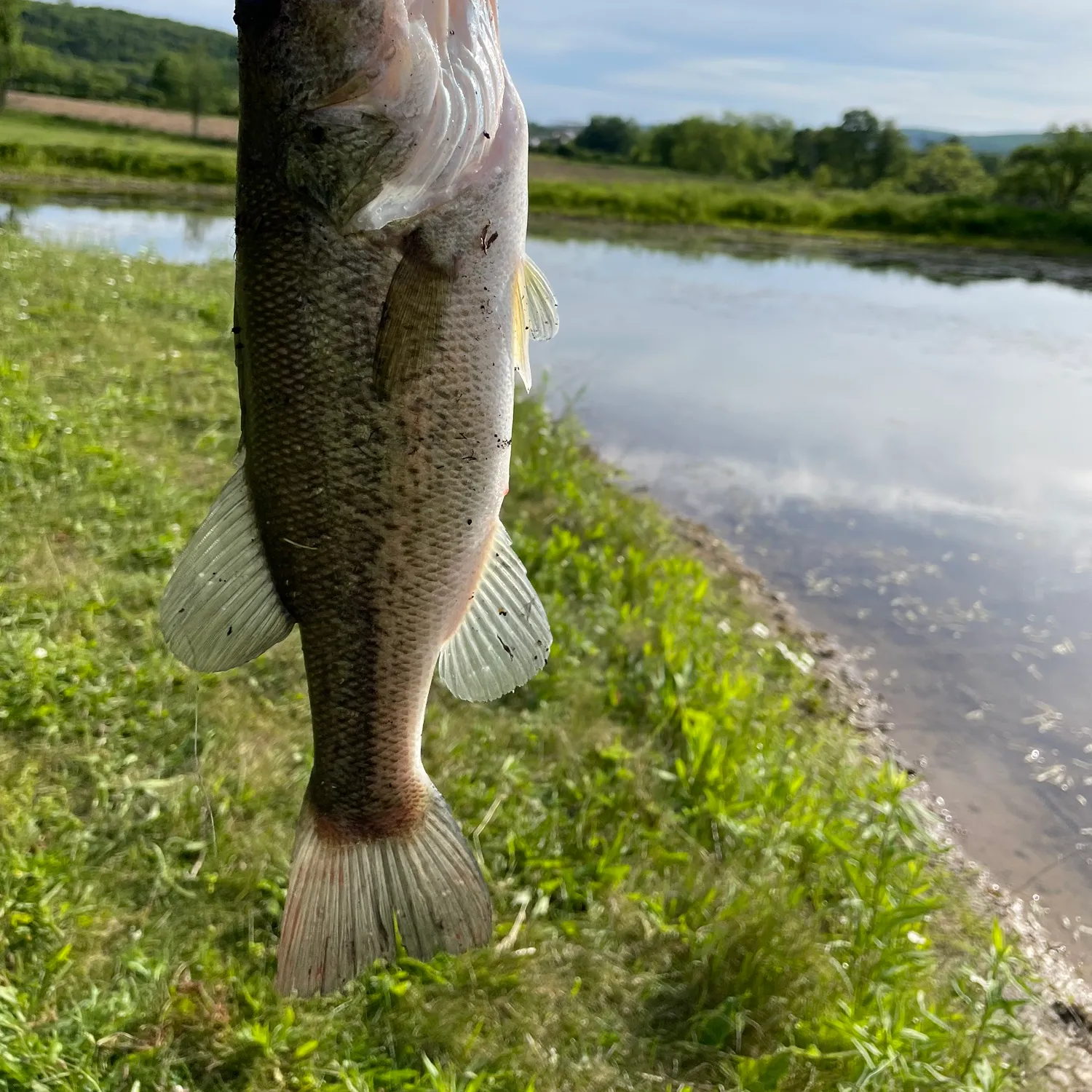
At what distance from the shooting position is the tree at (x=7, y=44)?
4472 centimetres

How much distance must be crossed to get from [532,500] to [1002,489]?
6.39 m

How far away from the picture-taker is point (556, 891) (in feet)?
Answer: 10.4

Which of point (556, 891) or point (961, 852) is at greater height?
point (556, 891)

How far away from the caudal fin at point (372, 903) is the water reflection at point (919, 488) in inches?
163

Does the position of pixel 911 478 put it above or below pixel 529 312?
below

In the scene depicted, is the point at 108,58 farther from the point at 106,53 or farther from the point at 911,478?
the point at 911,478

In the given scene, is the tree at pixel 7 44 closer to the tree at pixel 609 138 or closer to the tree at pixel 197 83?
the tree at pixel 197 83

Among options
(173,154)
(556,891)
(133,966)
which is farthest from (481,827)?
(173,154)

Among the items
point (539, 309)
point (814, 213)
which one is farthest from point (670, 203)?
point (539, 309)

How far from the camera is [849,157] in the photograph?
7744 centimetres

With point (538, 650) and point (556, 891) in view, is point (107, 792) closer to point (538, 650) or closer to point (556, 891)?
point (556, 891)

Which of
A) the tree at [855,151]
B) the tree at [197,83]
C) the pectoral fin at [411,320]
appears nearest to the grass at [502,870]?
the pectoral fin at [411,320]

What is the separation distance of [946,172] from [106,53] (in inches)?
3135

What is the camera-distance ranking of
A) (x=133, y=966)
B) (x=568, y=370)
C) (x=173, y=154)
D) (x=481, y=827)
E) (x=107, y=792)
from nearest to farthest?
(x=133, y=966), (x=107, y=792), (x=481, y=827), (x=568, y=370), (x=173, y=154)
